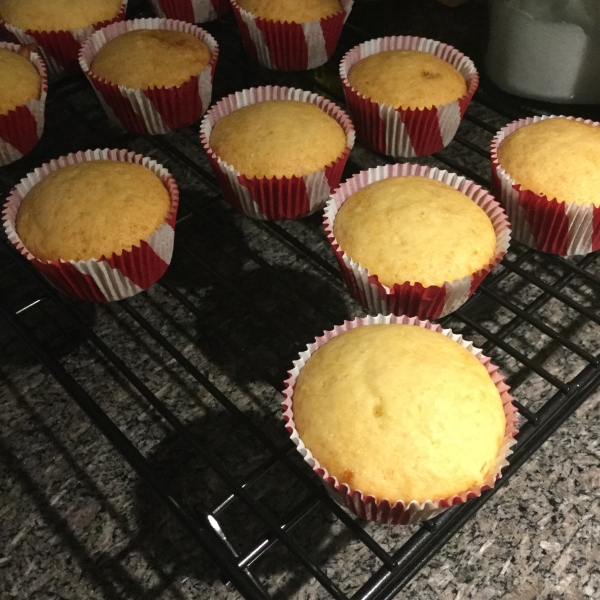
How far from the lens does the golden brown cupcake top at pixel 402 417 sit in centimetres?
74

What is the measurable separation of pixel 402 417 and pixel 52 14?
1.30m

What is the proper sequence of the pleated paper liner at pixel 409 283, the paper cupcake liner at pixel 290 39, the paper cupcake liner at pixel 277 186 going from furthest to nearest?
the paper cupcake liner at pixel 290 39, the paper cupcake liner at pixel 277 186, the pleated paper liner at pixel 409 283

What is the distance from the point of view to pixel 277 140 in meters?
1.17

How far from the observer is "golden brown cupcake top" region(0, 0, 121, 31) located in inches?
57.9

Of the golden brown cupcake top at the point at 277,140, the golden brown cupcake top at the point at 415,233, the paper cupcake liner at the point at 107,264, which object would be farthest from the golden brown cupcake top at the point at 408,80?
the paper cupcake liner at the point at 107,264

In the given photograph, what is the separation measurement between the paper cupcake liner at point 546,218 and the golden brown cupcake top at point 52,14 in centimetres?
100

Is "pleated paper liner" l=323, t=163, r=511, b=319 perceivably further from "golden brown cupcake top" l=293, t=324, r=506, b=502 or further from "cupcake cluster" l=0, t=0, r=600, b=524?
"golden brown cupcake top" l=293, t=324, r=506, b=502

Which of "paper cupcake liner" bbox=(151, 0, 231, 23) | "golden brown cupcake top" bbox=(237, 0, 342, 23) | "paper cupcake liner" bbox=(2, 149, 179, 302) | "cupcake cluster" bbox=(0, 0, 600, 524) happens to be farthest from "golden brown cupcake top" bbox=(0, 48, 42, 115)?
"golden brown cupcake top" bbox=(237, 0, 342, 23)

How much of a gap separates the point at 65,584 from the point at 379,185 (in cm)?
79

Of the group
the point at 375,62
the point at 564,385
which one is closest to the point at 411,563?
the point at 564,385

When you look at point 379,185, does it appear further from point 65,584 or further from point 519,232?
point 65,584

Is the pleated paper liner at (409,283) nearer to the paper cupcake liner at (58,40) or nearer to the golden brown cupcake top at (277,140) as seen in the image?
the golden brown cupcake top at (277,140)

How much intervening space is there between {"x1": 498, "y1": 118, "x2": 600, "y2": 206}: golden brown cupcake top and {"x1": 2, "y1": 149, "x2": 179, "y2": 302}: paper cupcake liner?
0.62m

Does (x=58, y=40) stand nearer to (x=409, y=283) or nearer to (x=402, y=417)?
(x=409, y=283)
